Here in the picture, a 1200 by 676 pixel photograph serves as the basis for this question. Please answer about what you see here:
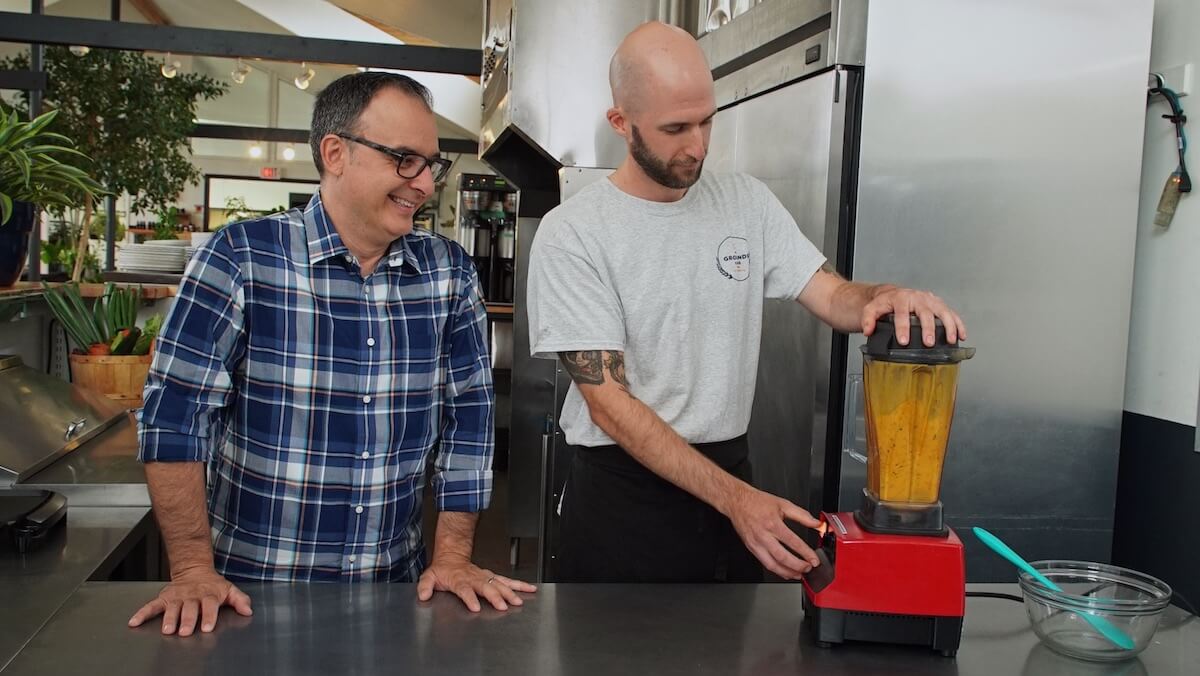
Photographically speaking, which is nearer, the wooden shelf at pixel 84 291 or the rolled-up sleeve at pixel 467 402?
the rolled-up sleeve at pixel 467 402

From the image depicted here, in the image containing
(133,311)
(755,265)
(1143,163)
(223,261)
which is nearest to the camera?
(223,261)

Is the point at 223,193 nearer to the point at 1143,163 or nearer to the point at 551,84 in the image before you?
the point at 551,84

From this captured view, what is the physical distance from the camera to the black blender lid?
1.35m

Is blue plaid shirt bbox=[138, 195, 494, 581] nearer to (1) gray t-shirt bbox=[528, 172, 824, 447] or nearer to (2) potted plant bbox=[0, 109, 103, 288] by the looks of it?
(1) gray t-shirt bbox=[528, 172, 824, 447]

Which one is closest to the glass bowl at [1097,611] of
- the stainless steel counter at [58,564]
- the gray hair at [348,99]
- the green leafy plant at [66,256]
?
the gray hair at [348,99]

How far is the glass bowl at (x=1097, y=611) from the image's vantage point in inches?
52.7

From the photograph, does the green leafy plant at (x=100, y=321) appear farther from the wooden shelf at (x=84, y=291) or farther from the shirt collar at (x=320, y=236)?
the shirt collar at (x=320, y=236)

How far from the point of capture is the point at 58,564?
1.78 m

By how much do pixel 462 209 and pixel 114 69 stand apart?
10.0ft

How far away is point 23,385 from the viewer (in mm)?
2705

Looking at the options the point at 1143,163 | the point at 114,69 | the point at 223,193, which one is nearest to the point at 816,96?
the point at 1143,163

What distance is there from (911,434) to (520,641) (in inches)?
23.8

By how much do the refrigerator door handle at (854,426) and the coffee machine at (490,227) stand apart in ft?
14.1

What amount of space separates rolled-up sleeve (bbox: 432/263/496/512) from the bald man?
121mm
